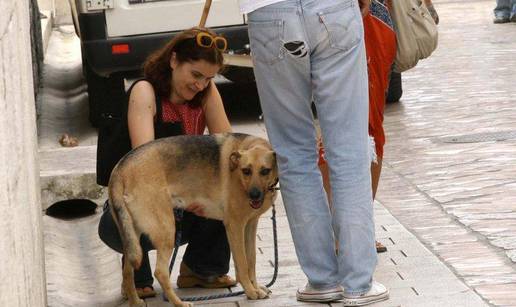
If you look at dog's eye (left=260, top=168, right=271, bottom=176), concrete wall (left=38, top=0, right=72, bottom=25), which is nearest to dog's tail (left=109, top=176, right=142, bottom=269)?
dog's eye (left=260, top=168, right=271, bottom=176)

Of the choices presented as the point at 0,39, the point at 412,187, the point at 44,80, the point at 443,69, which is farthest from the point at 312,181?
the point at 44,80

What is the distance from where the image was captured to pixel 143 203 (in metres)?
4.91

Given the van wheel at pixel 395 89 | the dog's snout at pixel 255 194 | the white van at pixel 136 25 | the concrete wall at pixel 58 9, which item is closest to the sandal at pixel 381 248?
the dog's snout at pixel 255 194

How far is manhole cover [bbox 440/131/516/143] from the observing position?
30.4 feet

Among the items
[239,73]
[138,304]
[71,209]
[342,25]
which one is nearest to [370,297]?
[138,304]

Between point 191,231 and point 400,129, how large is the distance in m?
4.93

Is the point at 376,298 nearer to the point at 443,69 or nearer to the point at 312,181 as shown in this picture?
the point at 312,181

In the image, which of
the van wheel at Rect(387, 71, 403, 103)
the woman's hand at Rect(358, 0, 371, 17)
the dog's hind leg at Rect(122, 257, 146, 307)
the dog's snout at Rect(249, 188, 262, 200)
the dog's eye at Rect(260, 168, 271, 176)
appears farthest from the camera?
the van wheel at Rect(387, 71, 403, 103)

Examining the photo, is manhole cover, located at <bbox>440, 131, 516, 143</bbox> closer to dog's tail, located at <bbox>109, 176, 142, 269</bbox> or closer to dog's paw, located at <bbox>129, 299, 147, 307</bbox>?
dog's paw, located at <bbox>129, 299, 147, 307</bbox>

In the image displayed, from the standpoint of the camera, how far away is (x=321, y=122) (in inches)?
194

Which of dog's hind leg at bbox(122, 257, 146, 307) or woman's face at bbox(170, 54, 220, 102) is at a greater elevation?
woman's face at bbox(170, 54, 220, 102)

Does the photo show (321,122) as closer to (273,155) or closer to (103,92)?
(273,155)

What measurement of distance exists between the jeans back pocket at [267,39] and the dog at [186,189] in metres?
0.40

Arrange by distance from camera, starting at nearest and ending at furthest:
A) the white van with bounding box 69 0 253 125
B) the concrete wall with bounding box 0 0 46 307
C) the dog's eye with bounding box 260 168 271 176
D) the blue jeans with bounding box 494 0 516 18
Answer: the concrete wall with bounding box 0 0 46 307
the dog's eye with bounding box 260 168 271 176
the white van with bounding box 69 0 253 125
the blue jeans with bounding box 494 0 516 18
